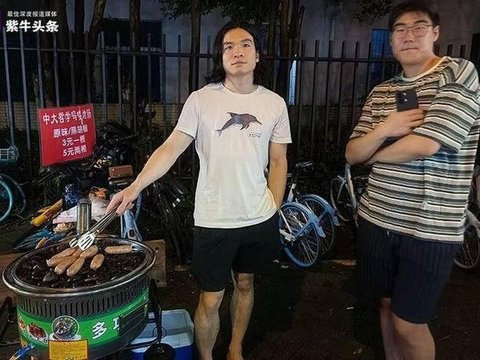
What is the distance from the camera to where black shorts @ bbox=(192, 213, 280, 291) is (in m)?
2.39

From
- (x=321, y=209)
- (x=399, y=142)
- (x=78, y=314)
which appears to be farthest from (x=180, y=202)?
(x=399, y=142)

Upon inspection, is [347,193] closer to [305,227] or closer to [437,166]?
[305,227]

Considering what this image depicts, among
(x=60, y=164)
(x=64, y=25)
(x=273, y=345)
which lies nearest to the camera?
(x=273, y=345)

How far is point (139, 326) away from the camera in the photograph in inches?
76.8

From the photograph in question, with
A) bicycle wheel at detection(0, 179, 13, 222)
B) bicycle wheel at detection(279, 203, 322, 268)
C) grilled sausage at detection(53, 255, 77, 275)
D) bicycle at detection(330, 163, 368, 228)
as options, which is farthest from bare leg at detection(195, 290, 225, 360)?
bicycle wheel at detection(0, 179, 13, 222)

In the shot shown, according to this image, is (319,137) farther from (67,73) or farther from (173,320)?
(173,320)

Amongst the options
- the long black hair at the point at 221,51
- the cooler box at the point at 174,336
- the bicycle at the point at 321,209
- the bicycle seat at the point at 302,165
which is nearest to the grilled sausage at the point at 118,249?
the cooler box at the point at 174,336

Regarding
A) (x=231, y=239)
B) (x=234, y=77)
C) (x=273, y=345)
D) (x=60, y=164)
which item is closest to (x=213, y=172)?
(x=231, y=239)

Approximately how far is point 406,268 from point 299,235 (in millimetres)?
2494

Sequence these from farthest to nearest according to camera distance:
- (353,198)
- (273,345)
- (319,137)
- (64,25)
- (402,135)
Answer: (319,137) → (64,25) → (353,198) → (273,345) → (402,135)

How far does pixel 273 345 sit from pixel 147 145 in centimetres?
306

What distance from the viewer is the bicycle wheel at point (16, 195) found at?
545 cm

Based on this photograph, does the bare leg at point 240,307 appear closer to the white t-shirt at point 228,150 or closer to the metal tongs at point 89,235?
the white t-shirt at point 228,150

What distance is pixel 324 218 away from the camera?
4.85 m
